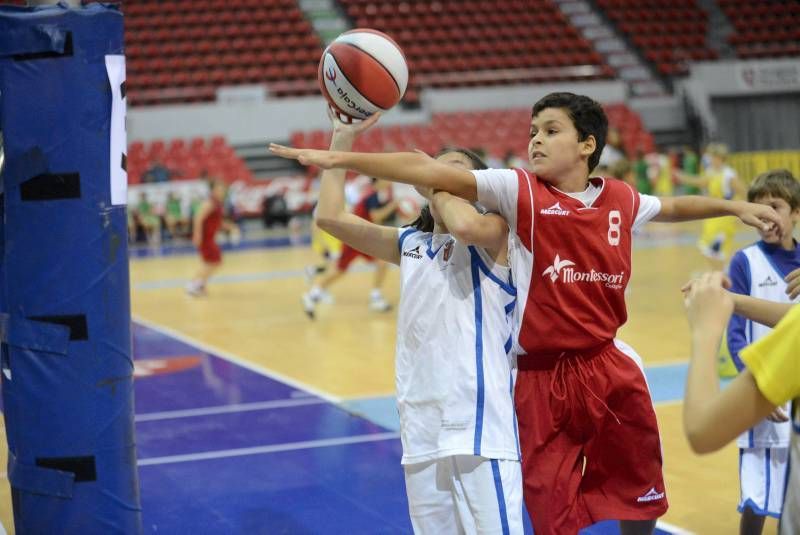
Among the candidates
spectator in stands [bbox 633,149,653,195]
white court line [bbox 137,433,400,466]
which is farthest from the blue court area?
spectator in stands [bbox 633,149,653,195]

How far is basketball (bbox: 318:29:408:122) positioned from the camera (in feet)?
12.4

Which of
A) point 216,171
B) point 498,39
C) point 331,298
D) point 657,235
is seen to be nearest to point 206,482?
point 331,298

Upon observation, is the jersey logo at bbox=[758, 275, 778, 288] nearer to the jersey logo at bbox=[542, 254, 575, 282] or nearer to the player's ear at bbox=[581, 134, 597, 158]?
the player's ear at bbox=[581, 134, 597, 158]

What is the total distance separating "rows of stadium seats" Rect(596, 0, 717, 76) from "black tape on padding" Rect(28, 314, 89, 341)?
28.3 m

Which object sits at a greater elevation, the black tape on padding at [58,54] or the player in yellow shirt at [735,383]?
the black tape on padding at [58,54]

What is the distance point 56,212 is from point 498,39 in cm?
2765

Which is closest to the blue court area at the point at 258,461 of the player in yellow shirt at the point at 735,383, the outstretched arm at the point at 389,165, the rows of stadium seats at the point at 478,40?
the outstretched arm at the point at 389,165

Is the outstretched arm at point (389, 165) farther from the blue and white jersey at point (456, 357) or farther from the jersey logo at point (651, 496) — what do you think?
the jersey logo at point (651, 496)

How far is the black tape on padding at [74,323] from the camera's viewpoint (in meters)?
3.85

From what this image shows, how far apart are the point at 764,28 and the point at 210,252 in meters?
23.4

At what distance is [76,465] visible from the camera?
391 centimetres

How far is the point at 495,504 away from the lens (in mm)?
3391

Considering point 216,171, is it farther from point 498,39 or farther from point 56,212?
point 56,212

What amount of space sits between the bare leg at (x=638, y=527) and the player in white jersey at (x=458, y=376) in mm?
553
